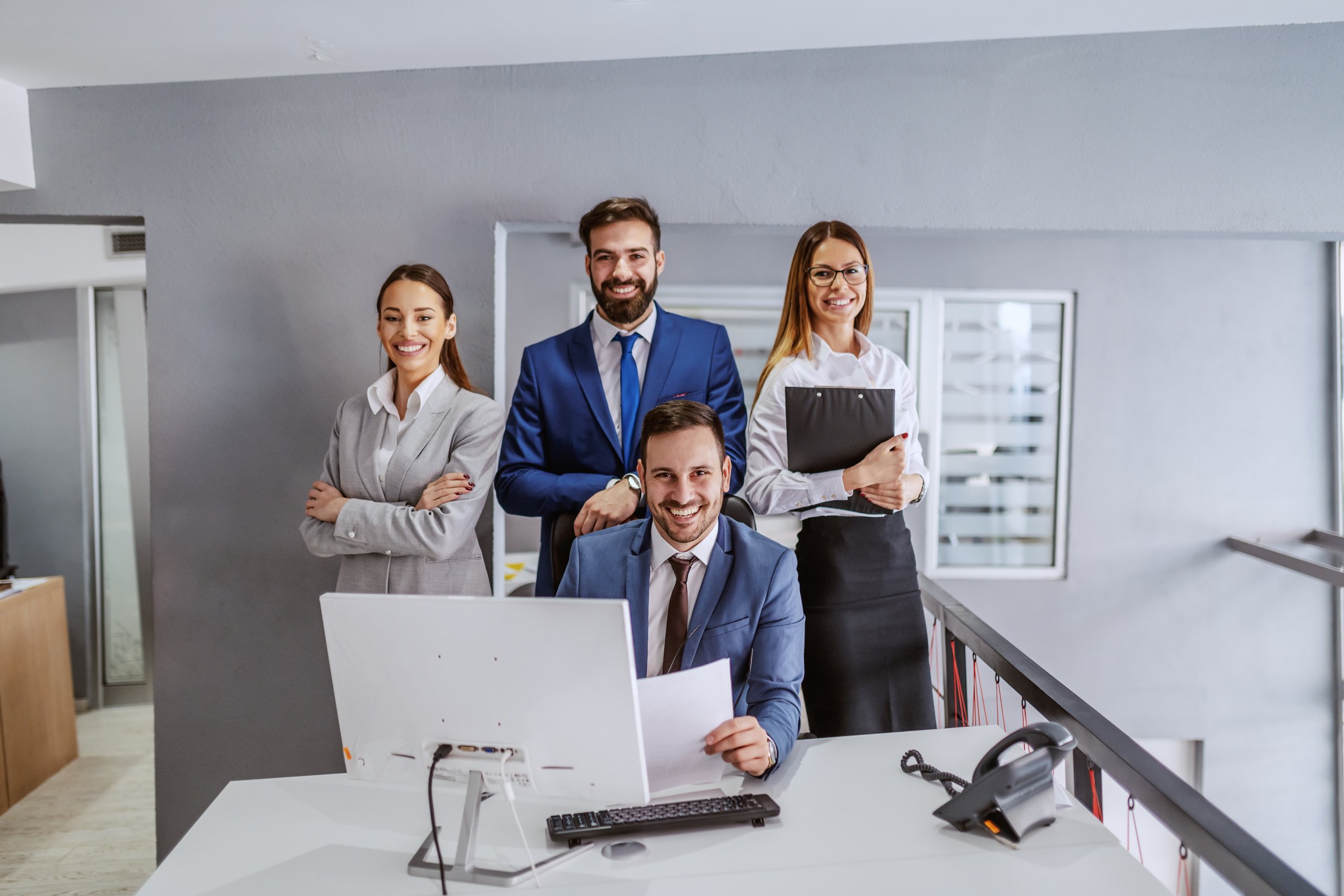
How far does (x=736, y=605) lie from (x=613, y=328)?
0.88m

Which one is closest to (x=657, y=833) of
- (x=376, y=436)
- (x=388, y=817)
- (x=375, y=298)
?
(x=388, y=817)

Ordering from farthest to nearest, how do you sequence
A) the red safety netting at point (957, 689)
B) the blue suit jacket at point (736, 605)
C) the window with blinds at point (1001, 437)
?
the window with blinds at point (1001, 437) → the red safety netting at point (957, 689) → the blue suit jacket at point (736, 605)

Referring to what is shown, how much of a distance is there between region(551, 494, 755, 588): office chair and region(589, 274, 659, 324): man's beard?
0.52 metres

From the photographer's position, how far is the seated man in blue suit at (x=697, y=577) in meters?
1.67

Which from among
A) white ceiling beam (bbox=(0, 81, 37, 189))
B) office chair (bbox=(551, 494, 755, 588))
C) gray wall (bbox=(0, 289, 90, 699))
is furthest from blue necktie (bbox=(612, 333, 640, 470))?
gray wall (bbox=(0, 289, 90, 699))

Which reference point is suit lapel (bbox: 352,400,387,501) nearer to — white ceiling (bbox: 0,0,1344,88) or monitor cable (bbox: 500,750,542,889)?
white ceiling (bbox: 0,0,1344,88)

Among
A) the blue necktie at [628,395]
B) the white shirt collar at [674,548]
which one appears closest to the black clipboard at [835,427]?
the blue necktie at [628,395]

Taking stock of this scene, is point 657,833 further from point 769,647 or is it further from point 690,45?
point 690,45

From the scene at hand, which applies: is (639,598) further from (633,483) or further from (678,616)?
(633,483)

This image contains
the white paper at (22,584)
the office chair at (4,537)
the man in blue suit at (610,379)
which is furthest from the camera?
the office chair at (4,537)

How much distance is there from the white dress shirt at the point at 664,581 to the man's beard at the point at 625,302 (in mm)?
638

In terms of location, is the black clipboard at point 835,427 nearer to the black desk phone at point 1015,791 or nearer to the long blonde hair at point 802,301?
the long blonde hair at point 802,301

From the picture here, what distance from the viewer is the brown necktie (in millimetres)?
1703

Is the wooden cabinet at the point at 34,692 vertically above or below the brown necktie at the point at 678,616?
below
